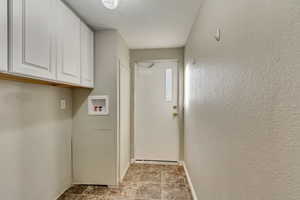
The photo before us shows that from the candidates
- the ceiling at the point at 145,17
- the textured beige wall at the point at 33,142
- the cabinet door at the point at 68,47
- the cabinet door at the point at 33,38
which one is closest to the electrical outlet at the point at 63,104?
the textured beige wall at the point at 33,142

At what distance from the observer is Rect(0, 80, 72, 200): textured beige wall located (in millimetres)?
1415

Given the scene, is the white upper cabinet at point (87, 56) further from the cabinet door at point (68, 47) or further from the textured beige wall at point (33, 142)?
the textured beige wall at point (33, 142)

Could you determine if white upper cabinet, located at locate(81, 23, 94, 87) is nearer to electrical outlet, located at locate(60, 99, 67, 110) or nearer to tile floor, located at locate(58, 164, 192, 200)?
electrical outlet, located at locate(60, 99, 67, 110)

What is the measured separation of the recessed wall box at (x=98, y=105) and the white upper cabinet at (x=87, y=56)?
0.22m

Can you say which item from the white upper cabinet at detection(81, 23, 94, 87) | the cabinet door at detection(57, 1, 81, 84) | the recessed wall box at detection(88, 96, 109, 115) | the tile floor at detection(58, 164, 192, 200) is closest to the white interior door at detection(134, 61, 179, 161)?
the tile floor at detection(58, 164, 192, 200)

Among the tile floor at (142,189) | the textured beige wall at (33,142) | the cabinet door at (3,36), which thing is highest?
the cabinet door at (3,36)

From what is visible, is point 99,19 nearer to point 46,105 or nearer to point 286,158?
point 46,105

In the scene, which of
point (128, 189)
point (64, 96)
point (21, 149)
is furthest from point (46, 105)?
point (128, 189)

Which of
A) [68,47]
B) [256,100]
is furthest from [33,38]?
Result: [256,100]

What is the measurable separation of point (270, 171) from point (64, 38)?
197cm

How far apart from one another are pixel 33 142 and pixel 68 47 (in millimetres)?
1059

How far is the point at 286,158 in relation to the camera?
562 millimetres

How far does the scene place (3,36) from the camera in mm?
1046

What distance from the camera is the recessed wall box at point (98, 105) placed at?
242 cm
